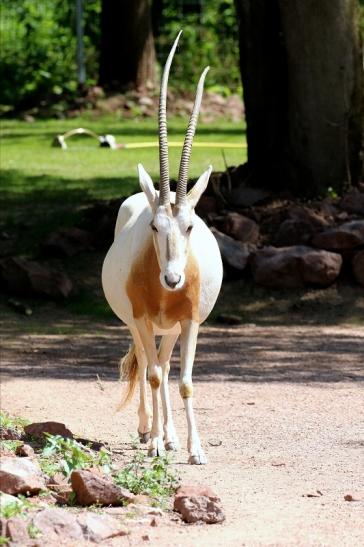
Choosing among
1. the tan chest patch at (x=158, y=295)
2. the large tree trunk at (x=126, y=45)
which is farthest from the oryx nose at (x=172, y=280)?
the large tree trunk at (x=126, y=45)

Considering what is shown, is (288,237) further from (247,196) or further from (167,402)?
(167,402)

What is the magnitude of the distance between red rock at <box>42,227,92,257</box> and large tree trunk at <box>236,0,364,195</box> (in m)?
1.90

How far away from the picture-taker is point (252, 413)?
8102mm

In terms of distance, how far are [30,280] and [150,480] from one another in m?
6.12

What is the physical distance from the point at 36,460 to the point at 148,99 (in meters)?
15.9

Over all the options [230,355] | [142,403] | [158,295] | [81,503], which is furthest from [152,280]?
[230,355]

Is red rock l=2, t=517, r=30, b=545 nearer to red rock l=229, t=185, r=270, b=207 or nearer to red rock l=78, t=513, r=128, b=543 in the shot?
red rock l=78, t=513, r=128, b=543

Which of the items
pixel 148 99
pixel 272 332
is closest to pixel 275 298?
pixel 272 332

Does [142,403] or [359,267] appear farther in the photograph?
[359,267]

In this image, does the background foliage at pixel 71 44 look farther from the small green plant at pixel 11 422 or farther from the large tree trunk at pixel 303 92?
the small green plant at pixel 11 422

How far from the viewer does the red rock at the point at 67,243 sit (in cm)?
1277

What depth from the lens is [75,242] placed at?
12.9m

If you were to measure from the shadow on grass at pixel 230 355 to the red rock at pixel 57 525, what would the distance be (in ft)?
13.1

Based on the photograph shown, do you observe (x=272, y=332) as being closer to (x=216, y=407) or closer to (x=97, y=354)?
(x=97, y=354)
